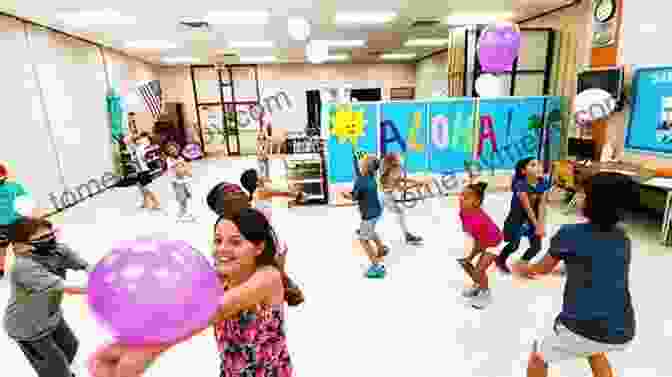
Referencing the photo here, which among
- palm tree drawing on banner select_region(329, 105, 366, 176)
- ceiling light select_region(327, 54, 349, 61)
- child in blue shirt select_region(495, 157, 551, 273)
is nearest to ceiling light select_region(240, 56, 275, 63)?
ceiling light select_region(327, 54, 349, 61)

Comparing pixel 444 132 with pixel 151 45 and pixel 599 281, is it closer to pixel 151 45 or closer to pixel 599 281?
pixel 599 281

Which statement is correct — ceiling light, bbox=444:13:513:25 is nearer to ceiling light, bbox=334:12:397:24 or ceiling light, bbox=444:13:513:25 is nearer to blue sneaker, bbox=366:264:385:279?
ceiling light, bbox=334:12:397:24

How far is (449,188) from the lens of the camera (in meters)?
6.49

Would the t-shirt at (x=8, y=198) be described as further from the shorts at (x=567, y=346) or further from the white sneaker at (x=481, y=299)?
the shorts at (x=567, y=346)

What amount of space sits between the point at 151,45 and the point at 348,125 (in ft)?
20.8

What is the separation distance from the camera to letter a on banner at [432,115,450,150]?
20.5ft

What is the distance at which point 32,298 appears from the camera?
1674 millimetres

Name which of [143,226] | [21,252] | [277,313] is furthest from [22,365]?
[143,226]

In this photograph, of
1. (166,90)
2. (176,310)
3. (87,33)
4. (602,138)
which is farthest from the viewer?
(166,90)

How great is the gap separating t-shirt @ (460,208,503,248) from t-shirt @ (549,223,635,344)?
1.18 m

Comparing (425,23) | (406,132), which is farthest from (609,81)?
(425,23)

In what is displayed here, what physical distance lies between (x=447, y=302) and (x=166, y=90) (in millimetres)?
13521

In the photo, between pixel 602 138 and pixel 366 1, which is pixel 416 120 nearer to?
pixel 366 1

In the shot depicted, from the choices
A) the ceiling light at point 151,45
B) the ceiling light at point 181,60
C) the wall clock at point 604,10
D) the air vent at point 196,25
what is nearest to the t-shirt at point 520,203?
the wall clock at point 604,10
